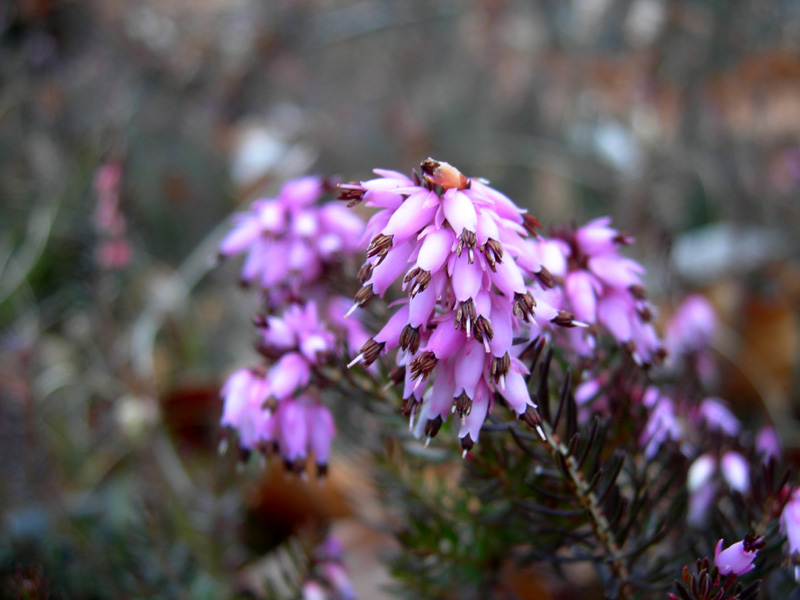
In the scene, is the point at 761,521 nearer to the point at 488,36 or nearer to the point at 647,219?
the point at 647,219

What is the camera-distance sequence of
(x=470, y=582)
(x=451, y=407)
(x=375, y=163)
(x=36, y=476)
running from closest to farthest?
(x=451, y=407) < (x=470, y=582) < (x=36, y=476) < (x=375, y=163)

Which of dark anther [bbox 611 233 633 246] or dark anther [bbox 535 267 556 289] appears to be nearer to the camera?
dark anther [bbox 535 267 556 289]

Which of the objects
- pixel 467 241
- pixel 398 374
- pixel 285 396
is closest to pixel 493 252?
pixel 467 241

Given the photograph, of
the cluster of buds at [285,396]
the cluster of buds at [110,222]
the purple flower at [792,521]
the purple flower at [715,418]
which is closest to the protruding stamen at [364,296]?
the cluster of buds at [285,396]

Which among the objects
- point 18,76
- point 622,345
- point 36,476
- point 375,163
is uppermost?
point 18,76

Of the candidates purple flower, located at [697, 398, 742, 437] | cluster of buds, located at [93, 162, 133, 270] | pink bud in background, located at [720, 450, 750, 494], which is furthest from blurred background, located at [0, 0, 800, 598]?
pink bud in background, located at [720, 450, 750, 494]

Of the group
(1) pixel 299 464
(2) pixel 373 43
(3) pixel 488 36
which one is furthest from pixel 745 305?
(2) pixel 373 43

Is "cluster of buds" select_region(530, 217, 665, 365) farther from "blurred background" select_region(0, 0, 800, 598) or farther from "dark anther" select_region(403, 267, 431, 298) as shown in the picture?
"blurred background" select_region(0, 0, 800, 598)
